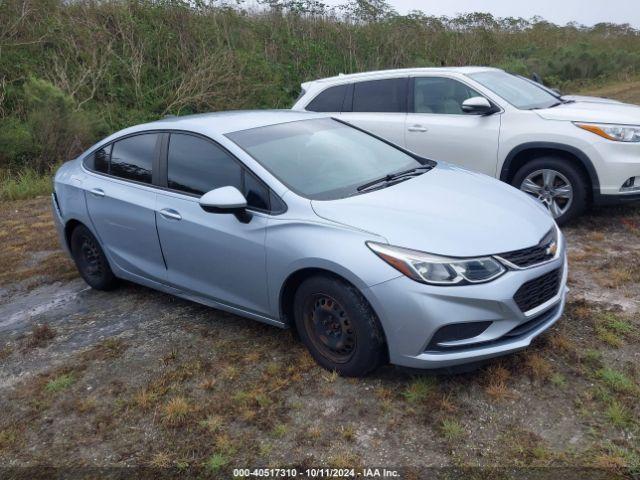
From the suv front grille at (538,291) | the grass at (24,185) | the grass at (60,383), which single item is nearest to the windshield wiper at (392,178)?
the suv front grille at (538,291)

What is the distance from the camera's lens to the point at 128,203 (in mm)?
4637

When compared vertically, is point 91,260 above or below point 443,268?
below

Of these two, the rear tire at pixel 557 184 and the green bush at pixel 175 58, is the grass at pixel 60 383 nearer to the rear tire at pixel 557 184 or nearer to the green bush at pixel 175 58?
the rear tire at pixel 557 184

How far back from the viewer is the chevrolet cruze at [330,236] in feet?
10.6

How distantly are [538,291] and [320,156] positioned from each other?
1.73 meters

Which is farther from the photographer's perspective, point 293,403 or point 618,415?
point 293,403

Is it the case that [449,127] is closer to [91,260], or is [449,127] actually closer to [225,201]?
[225,201]

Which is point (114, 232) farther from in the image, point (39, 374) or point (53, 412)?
point (53, 412)

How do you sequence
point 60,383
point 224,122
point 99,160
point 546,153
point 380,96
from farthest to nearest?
point 380,96 < point 546,153 < point 99,160 < point 224,122 < point 60,383

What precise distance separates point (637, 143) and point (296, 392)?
13.6 feet

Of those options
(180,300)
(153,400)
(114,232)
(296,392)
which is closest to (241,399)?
(296,392)

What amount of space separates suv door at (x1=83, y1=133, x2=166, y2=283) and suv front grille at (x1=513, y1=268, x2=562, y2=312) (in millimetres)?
2580

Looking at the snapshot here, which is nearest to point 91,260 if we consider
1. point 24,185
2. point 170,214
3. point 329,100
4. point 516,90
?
point 170,214

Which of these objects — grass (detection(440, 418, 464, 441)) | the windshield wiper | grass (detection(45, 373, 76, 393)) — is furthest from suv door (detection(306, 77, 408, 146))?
grass (detection(45, 373, 76, 393))
